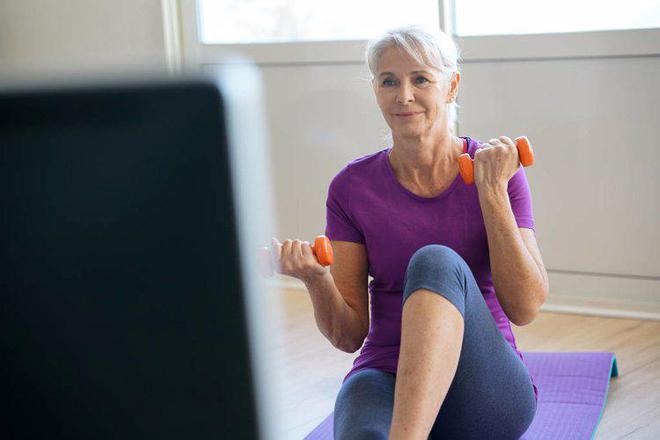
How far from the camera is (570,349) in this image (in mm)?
2920

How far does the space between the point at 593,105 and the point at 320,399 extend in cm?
131

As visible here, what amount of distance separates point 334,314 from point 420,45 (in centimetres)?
53

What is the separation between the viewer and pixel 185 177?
0.44 metres

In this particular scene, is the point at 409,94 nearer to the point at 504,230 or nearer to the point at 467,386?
the point at 504,230

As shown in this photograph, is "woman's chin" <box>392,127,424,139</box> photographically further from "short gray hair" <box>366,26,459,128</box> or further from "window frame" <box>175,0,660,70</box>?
"window frame" <box>175,0,660,70</box>

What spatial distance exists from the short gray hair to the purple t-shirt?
0.22m

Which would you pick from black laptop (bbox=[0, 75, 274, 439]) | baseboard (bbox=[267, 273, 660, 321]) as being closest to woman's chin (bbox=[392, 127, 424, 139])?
black laptop (bbox=[0, 75, 274, 439])

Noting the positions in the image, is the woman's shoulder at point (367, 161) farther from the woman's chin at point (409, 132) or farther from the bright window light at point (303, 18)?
the bright window light at point (303, 18)

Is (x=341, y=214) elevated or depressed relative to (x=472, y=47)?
depressed

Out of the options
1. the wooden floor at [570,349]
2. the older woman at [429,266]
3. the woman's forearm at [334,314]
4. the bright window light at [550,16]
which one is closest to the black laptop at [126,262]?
the older woman at [429,266]

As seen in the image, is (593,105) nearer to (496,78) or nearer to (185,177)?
(496,78)

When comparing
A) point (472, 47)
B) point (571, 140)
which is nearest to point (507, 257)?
point (571, 140)

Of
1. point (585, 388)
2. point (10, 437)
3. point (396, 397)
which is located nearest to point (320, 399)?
point (585, 388)

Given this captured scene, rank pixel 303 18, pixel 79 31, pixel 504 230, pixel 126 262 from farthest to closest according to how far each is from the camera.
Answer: pixel 79 31 < pixel 303 18 < pixel 504 230 < pixel 126 262
